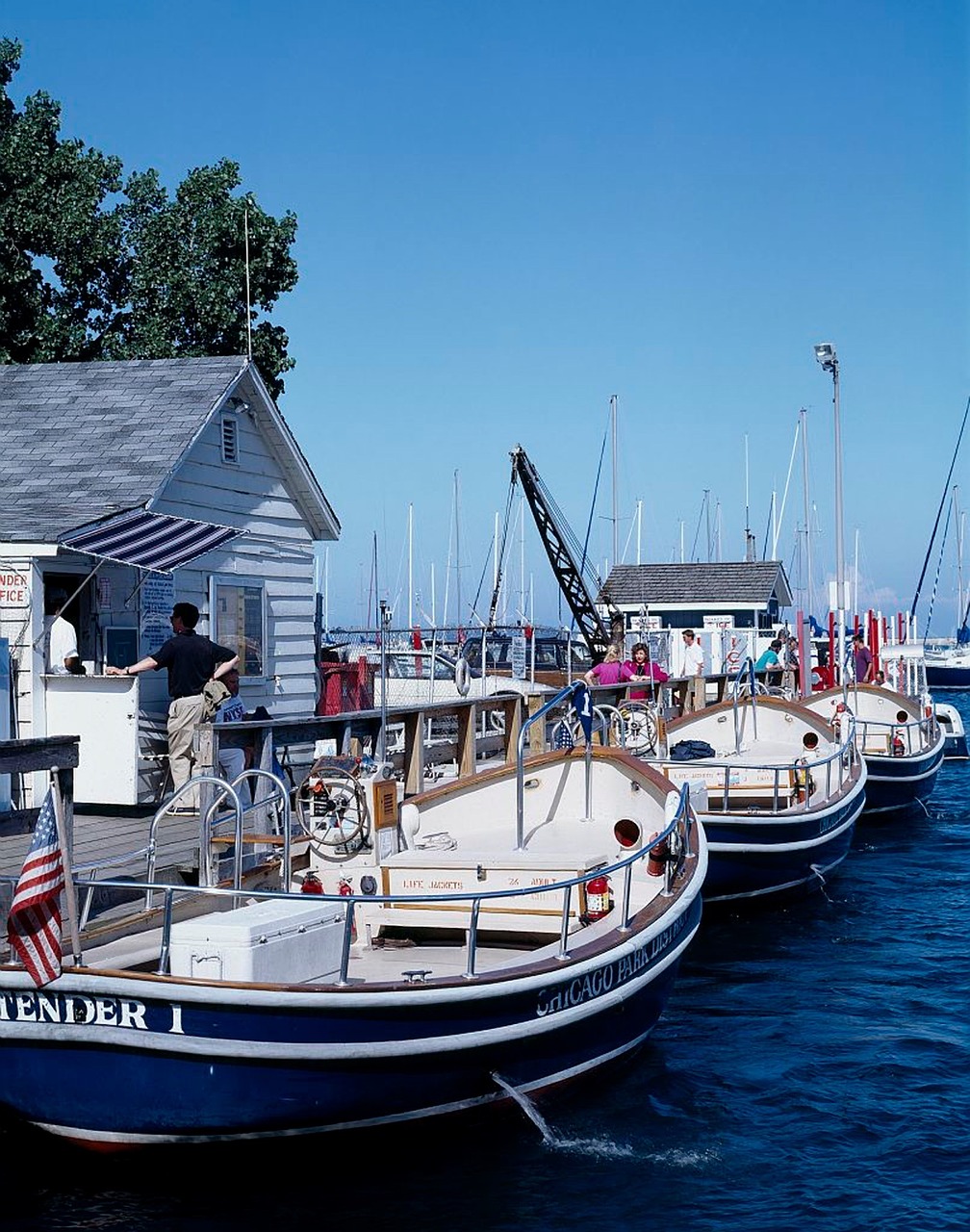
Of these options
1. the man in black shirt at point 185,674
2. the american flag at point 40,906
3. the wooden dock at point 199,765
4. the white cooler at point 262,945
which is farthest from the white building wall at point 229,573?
the american flag at point 40,906

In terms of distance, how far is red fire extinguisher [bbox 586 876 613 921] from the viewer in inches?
387

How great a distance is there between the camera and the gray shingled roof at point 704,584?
4806cm

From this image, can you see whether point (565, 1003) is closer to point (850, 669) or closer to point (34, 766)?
point (34, 766)

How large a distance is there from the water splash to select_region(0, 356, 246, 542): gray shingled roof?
23.2 ft

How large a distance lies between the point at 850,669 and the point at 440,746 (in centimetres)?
1472

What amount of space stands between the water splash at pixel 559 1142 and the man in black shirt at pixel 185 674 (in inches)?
212

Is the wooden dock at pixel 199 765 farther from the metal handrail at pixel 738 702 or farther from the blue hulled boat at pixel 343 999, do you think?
the metal handrail at pixel 738 702

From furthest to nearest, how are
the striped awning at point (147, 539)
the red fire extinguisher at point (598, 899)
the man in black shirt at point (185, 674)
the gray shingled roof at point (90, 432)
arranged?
the gray shingled roof at point (90, 432), the striped awning at point (147, 539), the man in black shirt at point (185, 674), the red fire extinguisher at point (598, 899)

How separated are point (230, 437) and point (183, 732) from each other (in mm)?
5088

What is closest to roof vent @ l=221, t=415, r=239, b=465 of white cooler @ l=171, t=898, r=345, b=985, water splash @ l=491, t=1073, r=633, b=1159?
white cooler @ l=171, t=898, r=345, b=985

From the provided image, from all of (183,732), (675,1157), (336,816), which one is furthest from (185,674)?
(675,1157)

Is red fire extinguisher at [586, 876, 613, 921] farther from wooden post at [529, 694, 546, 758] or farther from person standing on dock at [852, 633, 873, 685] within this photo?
person standing on dock at [852, 633, 873, 685]

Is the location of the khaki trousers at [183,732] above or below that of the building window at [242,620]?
below

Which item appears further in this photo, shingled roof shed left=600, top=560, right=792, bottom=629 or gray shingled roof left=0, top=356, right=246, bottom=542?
shingled roof shed left=600, top=560, right=792, bottom=629
